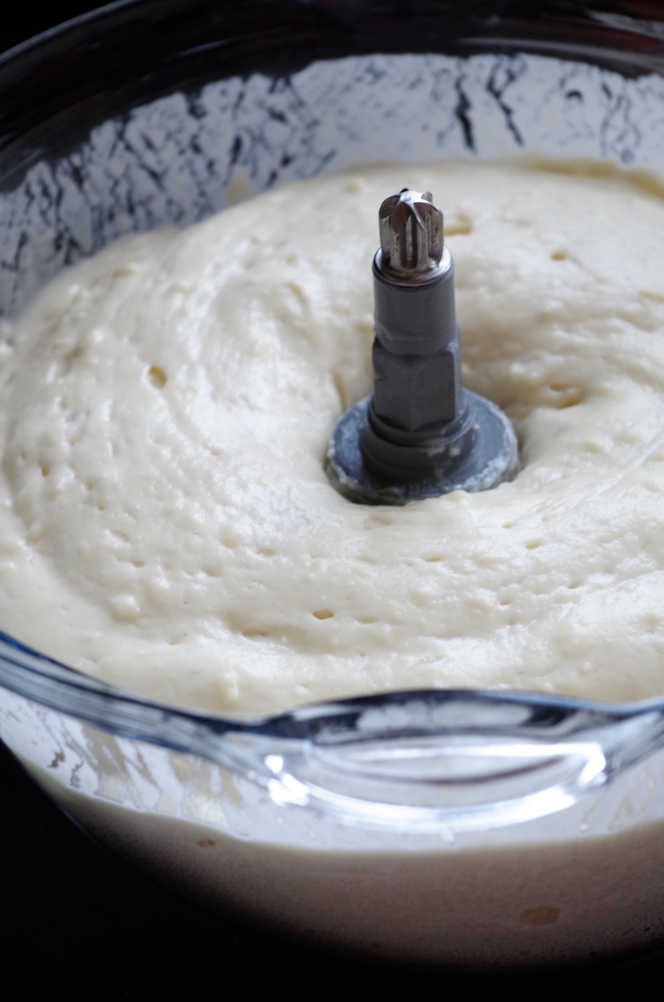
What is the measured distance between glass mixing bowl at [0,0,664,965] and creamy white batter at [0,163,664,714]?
6 cm

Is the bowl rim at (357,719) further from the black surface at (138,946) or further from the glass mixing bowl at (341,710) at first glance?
the black surface at (138,946)

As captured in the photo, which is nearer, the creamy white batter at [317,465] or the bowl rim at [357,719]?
the bowl rim at [357,719]

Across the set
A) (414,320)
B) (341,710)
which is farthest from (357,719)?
(414,320)

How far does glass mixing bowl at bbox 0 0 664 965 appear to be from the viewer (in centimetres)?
47

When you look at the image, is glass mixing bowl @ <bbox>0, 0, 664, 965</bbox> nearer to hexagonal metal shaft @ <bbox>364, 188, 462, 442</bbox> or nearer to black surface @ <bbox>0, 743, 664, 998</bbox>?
black surface @ <bbox>0, 743, 664, 998</bbox>

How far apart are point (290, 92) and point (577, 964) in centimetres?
81

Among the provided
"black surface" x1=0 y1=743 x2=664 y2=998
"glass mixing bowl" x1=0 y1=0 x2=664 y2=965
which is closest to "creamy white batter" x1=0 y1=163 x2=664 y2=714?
"glass mixing bowl" x1=0 y1=0 x2=664 y2=965

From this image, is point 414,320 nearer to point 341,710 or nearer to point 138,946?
point 341,710

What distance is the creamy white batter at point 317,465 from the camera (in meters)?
0.66

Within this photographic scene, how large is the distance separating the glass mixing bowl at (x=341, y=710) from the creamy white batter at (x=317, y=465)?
0.06 m

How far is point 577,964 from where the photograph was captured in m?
0.67

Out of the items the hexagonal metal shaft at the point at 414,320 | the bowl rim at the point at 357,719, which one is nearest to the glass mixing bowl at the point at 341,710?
the bowl rim at the point at 357,719

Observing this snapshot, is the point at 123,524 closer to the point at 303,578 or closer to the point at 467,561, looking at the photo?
the point at 303,578

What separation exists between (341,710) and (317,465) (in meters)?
0.38
